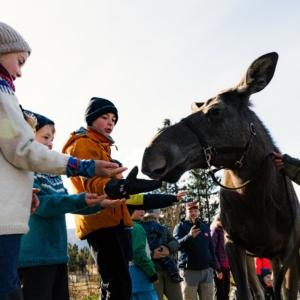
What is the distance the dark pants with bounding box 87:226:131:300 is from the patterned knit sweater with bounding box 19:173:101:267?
0.34 metres

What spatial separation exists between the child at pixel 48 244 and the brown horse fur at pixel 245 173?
1.24 meters

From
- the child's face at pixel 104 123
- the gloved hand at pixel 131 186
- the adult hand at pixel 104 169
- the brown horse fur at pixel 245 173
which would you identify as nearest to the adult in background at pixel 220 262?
the brown horse fur at pixel 245 173

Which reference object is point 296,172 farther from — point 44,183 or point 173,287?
point 173,287

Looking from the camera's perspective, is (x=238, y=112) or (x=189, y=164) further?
(x=238, y=112)

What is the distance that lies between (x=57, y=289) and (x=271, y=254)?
100 inches

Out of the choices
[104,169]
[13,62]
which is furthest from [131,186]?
[13,62]

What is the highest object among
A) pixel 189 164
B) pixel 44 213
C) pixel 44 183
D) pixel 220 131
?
pixel 220 131

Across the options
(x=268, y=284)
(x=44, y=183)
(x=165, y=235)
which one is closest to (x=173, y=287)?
(x=165, y=235)

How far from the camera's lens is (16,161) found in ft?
7.58

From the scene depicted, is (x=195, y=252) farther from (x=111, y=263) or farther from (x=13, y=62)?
(x=13, y=62)

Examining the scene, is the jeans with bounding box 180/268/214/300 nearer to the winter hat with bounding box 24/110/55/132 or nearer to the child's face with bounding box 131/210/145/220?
the child's face with bounding box 131/210/145/220

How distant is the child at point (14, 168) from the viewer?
2234mm

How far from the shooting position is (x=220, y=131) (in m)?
4.24

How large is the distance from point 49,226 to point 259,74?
9.09 feet
